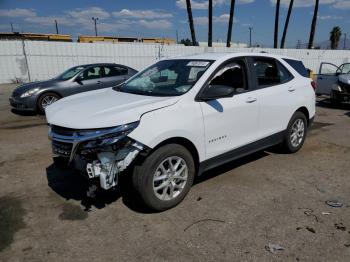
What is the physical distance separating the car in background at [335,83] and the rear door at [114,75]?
6839 millimetres

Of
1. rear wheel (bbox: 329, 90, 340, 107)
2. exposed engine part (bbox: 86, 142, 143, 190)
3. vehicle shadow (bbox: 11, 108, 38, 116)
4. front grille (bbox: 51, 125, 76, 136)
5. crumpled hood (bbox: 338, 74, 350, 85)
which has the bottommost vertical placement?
vehicle shadow (bbox: 11, 108, 38, 116)

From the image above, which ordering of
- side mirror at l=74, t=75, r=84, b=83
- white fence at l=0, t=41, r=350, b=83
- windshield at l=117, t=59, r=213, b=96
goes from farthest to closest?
1. white fence at l=0, t=41, r=350, b=83
2. side mirror at l=74, t=75, r=84, b=83
3. windshield at l=117, t=59, r=213, b=96

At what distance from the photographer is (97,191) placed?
3.62 m

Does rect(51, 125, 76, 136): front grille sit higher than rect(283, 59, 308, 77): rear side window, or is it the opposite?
rect(283, 59, 308, 77): rear side window

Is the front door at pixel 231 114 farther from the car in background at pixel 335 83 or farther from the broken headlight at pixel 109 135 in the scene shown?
the car in background at pixel 335 83

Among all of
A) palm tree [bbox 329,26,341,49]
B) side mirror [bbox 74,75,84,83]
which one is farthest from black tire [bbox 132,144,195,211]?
palm tree [bbox 329,26,341,49]

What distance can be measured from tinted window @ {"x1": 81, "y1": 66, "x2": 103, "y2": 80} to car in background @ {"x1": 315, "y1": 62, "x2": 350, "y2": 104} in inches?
299

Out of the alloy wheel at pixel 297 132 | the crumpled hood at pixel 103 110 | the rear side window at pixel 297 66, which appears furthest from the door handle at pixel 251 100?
the rear side window at pixel 297 66

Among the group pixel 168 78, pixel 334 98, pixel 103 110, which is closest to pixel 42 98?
pixel 168 78

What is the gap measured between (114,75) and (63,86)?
162cm

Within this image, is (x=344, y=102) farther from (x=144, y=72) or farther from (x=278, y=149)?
(x=144, y=72)

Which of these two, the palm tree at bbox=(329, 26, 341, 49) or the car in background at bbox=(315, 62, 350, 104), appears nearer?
the car in background at bbox=(315, 62, 350, 104)

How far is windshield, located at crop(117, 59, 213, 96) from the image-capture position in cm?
414

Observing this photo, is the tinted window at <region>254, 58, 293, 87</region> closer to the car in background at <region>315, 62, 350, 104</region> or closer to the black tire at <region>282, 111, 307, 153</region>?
the black tire at <region>282, 111, 307, 153</region>
